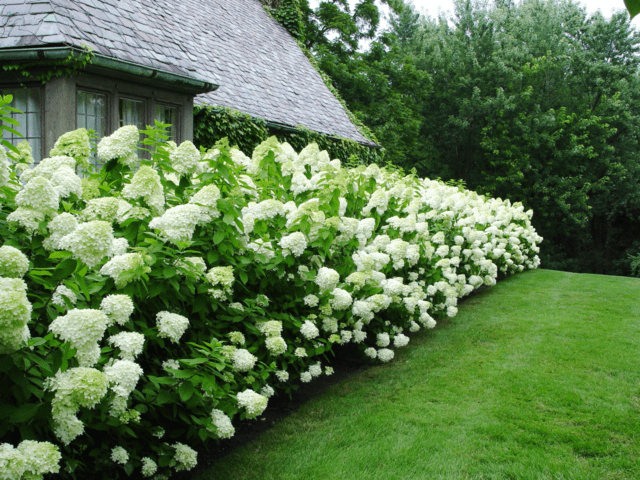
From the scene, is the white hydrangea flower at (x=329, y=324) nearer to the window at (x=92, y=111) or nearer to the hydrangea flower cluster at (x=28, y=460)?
the hydrangea flower cluster at (x=28, y=460)

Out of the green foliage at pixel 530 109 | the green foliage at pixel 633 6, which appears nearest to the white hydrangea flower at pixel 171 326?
the green foliage at pixel 633 6

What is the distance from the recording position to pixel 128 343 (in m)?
2.45

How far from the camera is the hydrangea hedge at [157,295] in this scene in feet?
6.65

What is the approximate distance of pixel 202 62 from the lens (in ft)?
33.8

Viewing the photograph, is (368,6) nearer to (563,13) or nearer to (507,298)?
(563,13)

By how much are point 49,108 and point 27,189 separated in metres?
5.09

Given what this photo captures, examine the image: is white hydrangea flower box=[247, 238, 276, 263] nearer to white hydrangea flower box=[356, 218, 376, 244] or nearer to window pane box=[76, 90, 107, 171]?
white hydrangea flower box=[356, 218, 376, 244]

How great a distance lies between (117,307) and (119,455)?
76cm

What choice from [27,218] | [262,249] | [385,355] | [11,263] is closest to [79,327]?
[11,263]

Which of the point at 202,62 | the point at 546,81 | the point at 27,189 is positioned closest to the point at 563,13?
the point at 546,81

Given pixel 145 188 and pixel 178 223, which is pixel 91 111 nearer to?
pixel 145 188

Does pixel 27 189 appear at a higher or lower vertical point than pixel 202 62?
lower

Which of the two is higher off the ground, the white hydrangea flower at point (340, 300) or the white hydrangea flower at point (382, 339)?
the white hydrangea flower at point (340, 300)

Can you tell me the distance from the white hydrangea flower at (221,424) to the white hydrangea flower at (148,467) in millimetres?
368
